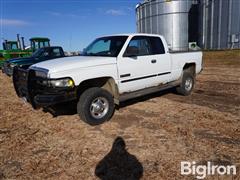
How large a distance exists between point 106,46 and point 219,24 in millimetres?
25164

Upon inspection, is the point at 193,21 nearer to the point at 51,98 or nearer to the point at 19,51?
the point at 19,51

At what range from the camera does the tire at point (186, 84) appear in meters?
7.34

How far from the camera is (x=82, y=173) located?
328cm

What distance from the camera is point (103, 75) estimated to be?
4895 mm

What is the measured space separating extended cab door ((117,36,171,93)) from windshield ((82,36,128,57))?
0.72 feet

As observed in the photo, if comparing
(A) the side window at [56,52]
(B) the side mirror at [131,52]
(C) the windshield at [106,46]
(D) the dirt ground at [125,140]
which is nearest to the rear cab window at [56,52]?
Result: (A) the side window at [56,52]

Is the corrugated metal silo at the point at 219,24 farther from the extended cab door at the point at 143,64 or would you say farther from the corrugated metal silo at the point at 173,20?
the extended cab door at the point at 143,64

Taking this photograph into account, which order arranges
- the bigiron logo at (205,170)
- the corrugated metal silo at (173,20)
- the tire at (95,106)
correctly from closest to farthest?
the bigiron logo at (205,170) < the tire at (95,106) < the corrugated metal silo at (173,20)

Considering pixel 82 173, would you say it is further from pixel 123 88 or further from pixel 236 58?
pixel 236 58

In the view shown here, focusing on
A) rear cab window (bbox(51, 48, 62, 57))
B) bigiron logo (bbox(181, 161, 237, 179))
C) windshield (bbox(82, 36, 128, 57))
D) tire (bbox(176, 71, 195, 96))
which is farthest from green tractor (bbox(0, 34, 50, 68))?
bigiron logo (bbox(181, 161, 237, 179))

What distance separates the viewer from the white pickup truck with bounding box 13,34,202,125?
446 centimetres

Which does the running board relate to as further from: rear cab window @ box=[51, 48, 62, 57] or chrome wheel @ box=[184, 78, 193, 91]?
rear cab window @ box=[51, 48, 62, 57]

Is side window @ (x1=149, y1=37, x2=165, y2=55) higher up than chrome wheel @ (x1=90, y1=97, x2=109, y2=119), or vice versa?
side window @ (x1=149, y1=37, x2=165, y2=55)

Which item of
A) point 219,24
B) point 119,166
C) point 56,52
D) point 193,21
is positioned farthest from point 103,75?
point 193,21
